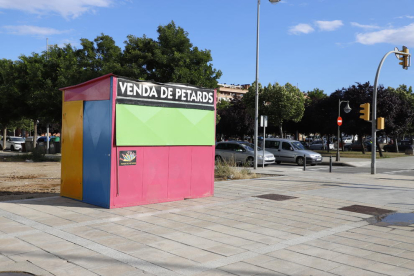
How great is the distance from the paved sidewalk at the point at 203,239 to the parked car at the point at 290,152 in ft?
48.8

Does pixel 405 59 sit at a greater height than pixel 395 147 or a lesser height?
greater

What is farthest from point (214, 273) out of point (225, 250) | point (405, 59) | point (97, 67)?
point (97, 67)

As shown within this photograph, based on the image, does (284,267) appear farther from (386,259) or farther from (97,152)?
(97,152)

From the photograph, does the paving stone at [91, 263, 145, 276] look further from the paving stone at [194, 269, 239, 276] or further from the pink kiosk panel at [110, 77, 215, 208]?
the pink kiosk panel at [110, 77, 215, 208]

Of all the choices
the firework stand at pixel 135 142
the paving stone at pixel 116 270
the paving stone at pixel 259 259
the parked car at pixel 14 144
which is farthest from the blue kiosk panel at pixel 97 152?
the parked car at pixel 14 144

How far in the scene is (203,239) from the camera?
6.21 m

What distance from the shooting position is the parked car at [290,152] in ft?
81.5

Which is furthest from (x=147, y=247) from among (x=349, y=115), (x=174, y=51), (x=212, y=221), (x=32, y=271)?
(x=349, y=115)

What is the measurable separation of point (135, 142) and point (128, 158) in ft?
1.27

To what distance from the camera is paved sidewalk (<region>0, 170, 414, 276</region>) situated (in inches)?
192

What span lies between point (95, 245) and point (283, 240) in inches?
111

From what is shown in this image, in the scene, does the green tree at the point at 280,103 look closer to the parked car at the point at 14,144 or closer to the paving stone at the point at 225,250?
the parked car at the point at 14,144

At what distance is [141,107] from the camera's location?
8.99 metres

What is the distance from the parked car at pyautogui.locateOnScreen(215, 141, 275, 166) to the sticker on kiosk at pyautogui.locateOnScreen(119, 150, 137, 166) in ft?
46.0
